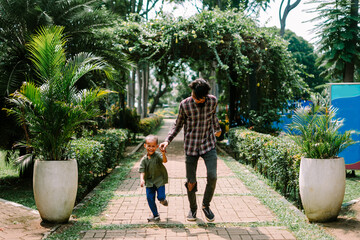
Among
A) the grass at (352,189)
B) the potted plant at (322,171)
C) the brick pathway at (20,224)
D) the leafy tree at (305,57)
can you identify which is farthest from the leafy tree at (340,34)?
the leafy tree at (305,57)

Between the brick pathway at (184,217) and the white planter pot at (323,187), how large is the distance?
523mm

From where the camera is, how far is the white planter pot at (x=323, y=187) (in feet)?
14.4

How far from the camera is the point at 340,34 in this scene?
12312 mm

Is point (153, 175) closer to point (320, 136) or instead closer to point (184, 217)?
point (184, 217)

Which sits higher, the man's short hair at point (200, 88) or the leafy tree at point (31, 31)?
the leafy tree at point (31, 31)

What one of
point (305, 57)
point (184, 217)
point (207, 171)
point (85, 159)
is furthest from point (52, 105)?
point (305, 57)

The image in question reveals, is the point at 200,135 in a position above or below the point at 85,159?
above

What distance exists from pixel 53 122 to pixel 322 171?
356cm

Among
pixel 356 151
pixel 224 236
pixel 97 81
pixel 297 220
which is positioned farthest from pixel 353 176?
pixel 97 81

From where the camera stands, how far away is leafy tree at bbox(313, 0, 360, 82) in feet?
39.4

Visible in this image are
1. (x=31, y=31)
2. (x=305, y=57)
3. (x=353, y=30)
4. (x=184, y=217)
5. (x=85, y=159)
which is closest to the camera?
(x=184, y=217)

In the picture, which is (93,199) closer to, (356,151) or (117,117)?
(356,151)

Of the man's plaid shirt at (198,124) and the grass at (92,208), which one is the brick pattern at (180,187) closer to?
the grass at (92,208)

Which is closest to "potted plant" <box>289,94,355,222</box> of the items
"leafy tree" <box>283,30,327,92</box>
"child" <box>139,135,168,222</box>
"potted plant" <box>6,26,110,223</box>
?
"child" <box>139,135,168,222</box>
